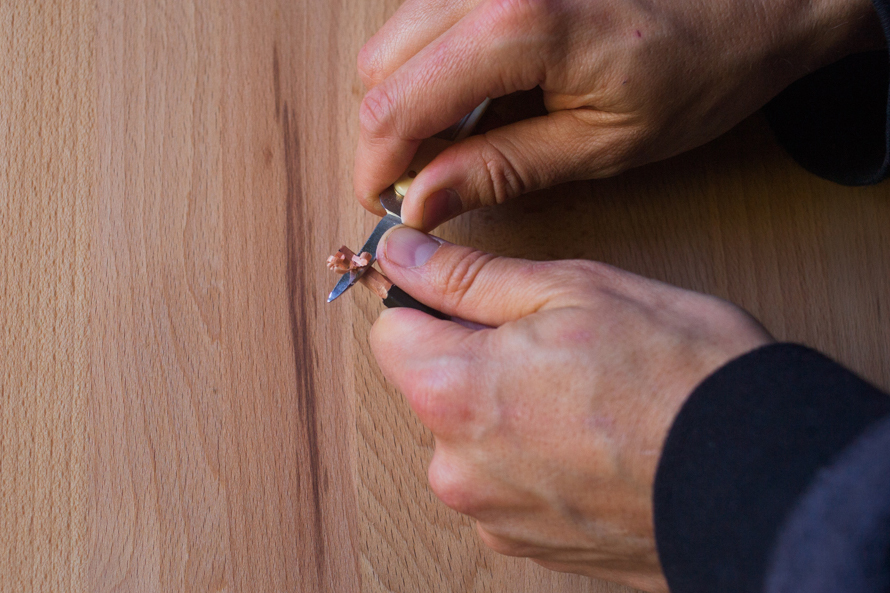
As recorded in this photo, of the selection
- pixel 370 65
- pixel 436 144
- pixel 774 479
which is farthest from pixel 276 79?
pixel 774 479

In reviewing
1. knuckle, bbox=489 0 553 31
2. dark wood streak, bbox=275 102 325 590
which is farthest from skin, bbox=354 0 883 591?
dark wood streak, bbox=275 102 325 590

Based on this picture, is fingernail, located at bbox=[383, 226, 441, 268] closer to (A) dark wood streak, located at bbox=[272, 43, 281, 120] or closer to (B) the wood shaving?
(B) the wood shaving

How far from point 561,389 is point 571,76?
378mm

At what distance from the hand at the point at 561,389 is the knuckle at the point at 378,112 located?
189 millimetres

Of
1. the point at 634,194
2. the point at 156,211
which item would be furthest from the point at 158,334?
the point at 634,194

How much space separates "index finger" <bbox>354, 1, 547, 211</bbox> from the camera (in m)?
0.66

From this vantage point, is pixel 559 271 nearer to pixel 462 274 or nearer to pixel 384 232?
pixel 462 274

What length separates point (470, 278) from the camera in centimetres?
67

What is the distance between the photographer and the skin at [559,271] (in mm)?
558

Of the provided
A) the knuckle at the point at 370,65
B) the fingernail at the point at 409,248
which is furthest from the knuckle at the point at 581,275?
the knuckle at the point at 370,65

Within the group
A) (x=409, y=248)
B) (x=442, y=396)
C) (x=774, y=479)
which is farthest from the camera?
(x=409, y=248)

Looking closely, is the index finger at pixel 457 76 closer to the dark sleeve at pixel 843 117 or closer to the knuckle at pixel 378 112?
the knuckle at pixel 378 112

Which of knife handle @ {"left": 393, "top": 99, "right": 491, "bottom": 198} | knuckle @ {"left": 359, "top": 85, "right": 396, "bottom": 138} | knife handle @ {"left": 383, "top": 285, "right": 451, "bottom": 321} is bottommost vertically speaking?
knife handle @ {"left": 383, "top": 285, "right": 451, "bottom": 321}

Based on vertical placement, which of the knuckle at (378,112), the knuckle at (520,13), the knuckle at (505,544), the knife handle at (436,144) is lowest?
the knuckle at (505,544)
